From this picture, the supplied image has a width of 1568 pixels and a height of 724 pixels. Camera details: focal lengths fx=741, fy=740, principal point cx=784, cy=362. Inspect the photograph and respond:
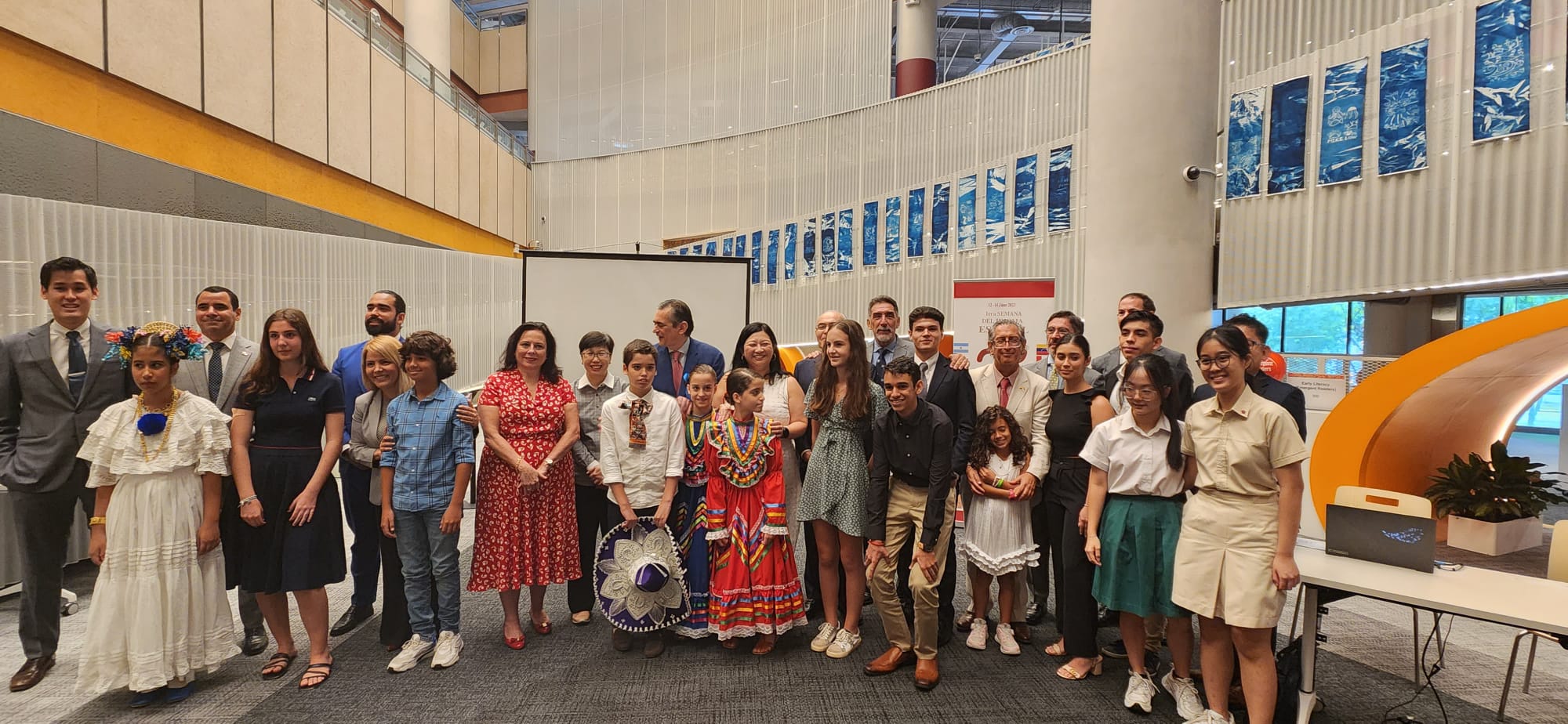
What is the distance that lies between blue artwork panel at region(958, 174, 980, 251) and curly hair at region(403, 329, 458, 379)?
6147 millimetres

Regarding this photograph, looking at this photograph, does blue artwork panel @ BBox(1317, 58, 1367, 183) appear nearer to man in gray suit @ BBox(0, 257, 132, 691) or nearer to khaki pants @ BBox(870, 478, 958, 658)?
khaki pants @ BBox(870, 478, 958, 658)

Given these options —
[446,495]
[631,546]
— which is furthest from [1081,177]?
[446,495]

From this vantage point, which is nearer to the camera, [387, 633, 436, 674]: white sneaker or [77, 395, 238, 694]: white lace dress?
[77, 395, 238, 694]: white lace dress

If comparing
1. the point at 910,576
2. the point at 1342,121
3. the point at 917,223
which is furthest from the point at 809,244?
the point at 910,576

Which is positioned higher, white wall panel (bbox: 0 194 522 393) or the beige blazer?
white wall panel (bbox: 0 194 522 393)

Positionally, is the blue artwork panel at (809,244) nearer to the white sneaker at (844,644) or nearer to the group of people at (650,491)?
the group of people at (650,491)

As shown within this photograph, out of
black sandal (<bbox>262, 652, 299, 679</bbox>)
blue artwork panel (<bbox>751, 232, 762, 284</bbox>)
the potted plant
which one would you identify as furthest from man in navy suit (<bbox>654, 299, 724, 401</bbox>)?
blue artwork panel (<bbox>751, 232, 762, 284</bbox>)

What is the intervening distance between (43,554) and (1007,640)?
4.08 metres

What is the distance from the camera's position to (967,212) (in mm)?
8234

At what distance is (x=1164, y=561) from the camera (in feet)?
8.89

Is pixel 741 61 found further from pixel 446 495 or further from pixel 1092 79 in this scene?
pixel 446 495

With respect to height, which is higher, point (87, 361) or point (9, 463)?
point (87, 361)

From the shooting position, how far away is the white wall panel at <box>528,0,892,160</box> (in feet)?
35.9

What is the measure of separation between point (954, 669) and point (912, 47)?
29.9 ft
